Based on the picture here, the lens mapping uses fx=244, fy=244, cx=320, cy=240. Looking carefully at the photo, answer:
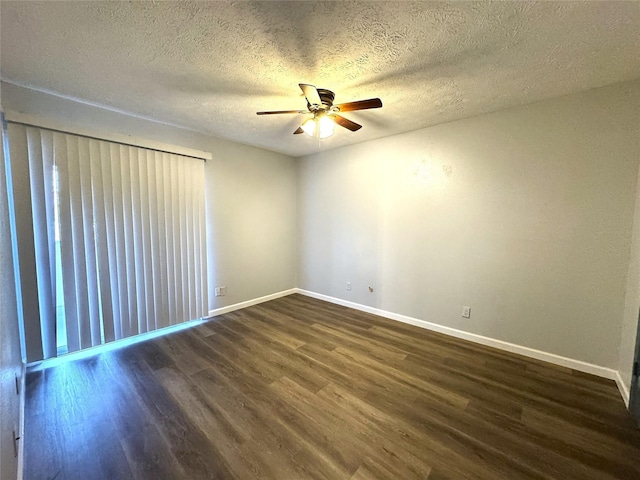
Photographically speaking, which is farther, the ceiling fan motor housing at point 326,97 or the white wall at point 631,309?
the ceiling fan motor housing at point 326,97

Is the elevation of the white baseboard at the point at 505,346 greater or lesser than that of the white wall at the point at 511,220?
lesser

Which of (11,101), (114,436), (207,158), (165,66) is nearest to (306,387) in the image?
(114,436)

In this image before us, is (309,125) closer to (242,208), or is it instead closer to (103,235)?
(242,208)

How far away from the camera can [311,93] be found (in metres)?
1.76

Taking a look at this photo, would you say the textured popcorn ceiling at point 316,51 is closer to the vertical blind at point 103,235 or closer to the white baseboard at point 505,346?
the vertical blind at point 103,235

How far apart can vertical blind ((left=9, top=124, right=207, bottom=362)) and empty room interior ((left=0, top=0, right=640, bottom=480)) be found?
2cm

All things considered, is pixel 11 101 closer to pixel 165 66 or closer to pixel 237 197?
pixel 165 66

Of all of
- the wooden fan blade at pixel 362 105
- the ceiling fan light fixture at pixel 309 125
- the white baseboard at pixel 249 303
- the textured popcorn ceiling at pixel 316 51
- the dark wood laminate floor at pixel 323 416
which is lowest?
the dark wood laminate floor at pixel 323 416

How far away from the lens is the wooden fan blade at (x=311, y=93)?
166 cm

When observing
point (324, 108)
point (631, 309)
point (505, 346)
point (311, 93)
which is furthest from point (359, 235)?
point (631, 309)

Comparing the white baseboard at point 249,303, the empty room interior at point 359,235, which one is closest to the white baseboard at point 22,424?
the empty room interior at point 359,235

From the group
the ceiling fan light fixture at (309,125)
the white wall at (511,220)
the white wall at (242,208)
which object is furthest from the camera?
the white wall at (242,208)

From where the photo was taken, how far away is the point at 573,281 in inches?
86.6

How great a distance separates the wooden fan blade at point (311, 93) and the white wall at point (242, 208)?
2.01 meters
